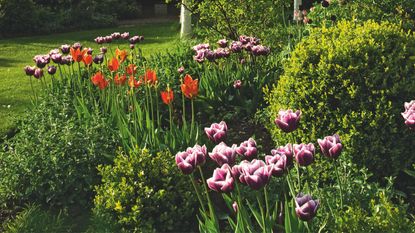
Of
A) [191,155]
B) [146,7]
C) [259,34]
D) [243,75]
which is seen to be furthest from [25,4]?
[191,155]

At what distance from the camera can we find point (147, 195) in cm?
405

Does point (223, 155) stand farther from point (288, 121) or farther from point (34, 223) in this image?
point (34, 223)

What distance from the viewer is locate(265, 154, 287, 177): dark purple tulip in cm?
277

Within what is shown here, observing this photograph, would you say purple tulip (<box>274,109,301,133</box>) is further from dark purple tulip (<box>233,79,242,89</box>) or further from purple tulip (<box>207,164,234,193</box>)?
dark purple tulip (<box>233,79,242,89</box>)

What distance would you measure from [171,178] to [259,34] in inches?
174

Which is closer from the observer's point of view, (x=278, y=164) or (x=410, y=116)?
(x=278, y=164)

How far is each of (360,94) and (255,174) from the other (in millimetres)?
1829

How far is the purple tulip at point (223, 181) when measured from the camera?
8.96 feet

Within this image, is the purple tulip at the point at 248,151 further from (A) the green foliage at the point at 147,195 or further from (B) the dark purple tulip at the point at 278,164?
(A) the green foliage at the point at 147,195

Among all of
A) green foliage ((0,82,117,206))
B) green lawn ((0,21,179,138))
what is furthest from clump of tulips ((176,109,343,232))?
green lawn ((0,21,179,138))

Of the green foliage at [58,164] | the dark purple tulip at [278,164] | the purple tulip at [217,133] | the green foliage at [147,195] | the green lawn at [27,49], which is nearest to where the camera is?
the dark purple tulip at [278,164]

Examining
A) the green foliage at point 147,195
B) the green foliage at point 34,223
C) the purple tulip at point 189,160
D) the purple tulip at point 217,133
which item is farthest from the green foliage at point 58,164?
the purple tulip at point 189,160

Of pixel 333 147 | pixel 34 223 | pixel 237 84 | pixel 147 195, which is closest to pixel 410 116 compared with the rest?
pixel 333 147

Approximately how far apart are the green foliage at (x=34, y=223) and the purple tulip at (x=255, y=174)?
5.99ft
